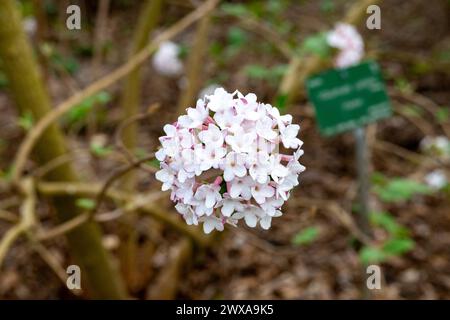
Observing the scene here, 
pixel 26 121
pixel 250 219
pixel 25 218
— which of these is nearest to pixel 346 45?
pixel 26 121


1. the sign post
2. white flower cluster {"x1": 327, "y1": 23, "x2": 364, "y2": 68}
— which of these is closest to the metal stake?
the sign post

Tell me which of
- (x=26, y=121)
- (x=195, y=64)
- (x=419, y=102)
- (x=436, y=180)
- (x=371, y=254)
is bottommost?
(x=371, y=254)

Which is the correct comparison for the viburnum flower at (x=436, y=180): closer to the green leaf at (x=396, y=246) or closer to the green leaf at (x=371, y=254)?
the green leaf at (x=396, y=246)

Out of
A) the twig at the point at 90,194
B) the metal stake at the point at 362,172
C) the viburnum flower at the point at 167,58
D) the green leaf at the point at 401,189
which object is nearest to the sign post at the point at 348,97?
the metal stake at the point at 362,172

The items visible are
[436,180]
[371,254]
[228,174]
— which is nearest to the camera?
[228,174]

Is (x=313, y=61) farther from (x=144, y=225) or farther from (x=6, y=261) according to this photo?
(x=6, y=261)

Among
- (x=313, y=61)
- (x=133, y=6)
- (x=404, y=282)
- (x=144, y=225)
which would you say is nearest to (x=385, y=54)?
(x=313, y=61)

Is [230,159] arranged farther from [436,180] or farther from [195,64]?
[436,180]
